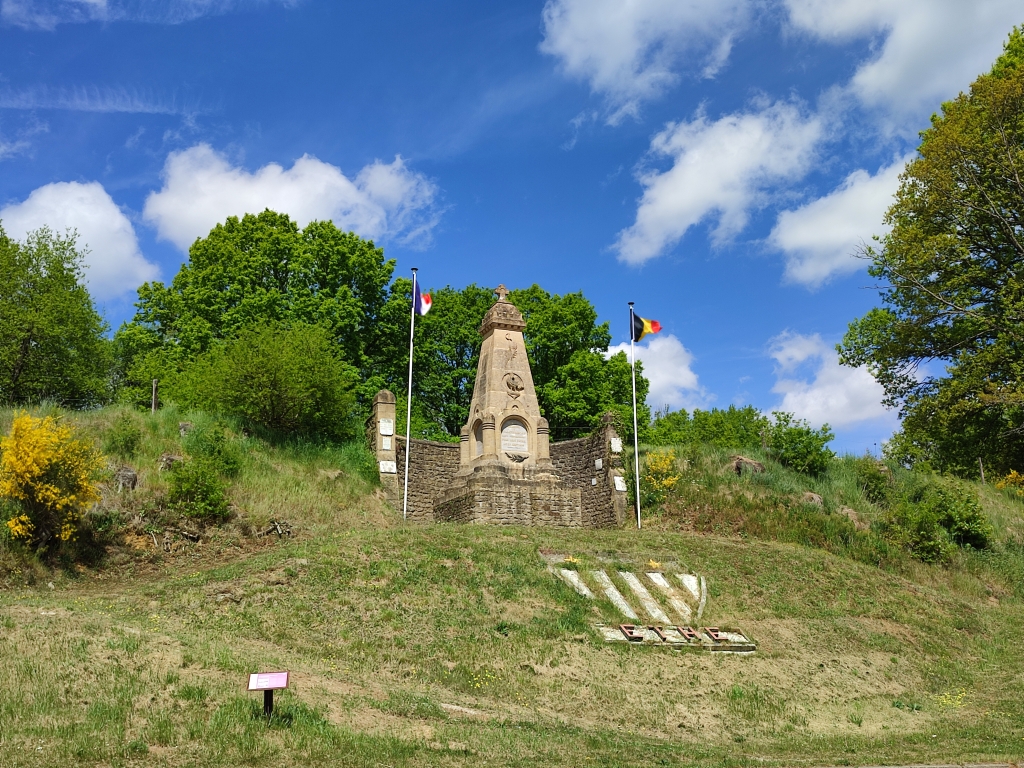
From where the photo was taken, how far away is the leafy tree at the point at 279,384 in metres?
26.6

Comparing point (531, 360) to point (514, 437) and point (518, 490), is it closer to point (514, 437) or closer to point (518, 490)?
point (514, 437)

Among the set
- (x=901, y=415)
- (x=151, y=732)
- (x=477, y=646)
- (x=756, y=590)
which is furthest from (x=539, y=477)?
(x=151, y=732)

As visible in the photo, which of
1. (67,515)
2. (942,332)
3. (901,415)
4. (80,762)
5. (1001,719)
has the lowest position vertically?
(1001,719)

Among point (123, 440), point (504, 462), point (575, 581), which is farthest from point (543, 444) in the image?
point (123, 440)

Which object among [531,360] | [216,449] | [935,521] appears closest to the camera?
[216,449]

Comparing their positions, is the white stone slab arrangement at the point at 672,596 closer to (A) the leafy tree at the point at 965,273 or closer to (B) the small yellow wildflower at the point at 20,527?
(A) the leafy tree at the point at 965,273

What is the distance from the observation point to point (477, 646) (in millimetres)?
14188

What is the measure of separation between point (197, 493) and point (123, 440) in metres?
3.39

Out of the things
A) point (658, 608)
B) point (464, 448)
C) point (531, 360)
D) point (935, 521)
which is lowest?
point (658, 608)

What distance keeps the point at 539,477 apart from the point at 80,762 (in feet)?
63.0

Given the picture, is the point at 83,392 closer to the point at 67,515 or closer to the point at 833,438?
the point at 67,515

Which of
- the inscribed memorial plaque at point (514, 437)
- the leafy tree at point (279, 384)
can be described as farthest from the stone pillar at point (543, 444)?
the leafy tree at point (279, 384)

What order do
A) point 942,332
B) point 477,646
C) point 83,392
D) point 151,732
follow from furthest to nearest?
point 83,392 < point 942,332 < point 477,646 < point 151,732

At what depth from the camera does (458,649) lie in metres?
14.0
